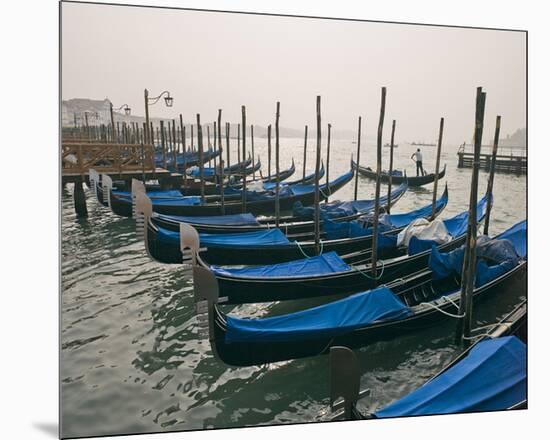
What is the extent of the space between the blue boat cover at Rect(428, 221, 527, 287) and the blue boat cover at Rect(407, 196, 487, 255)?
14.4 inches

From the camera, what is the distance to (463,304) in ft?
8.59

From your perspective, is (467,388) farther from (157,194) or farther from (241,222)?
(157,194)

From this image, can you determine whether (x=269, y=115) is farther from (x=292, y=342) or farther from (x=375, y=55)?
(x=292, y=342)

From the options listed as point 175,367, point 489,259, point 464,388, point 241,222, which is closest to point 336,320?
point 464,388

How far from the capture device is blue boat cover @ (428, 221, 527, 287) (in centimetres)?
299

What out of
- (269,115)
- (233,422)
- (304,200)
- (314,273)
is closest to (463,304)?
(314,273)

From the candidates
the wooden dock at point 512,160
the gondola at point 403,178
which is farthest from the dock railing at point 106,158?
the gondola at point 403,178

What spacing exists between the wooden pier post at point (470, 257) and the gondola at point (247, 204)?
3.08 m

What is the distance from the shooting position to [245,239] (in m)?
3.75

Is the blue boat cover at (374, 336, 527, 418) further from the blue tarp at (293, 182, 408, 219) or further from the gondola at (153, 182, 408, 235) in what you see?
the blue tarp at (293, 182, 408, 219)

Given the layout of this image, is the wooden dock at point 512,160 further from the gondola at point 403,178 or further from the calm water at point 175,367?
the gondola at point 403,178

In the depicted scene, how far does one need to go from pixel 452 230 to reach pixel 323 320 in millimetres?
1983
